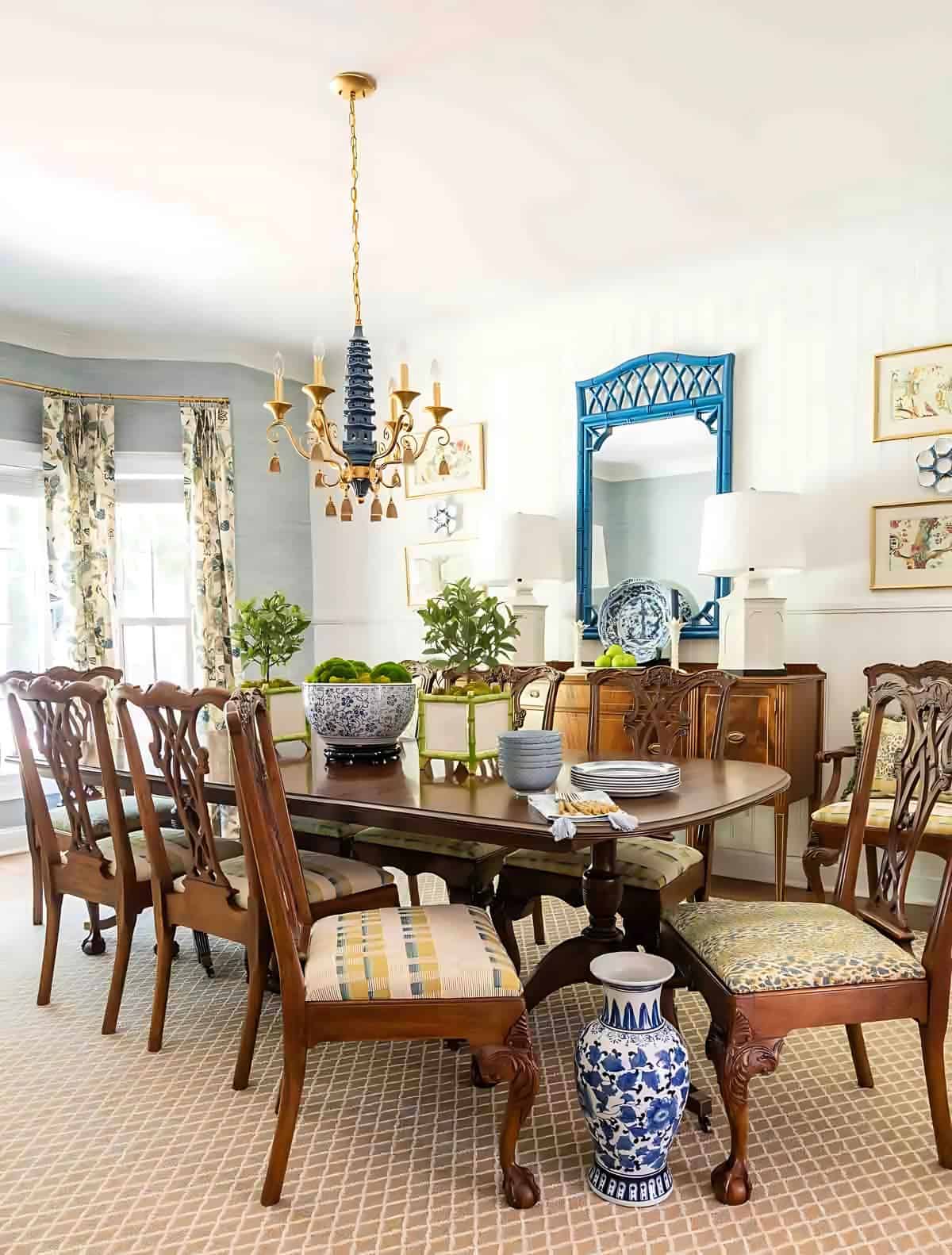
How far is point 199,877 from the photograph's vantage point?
2424mm

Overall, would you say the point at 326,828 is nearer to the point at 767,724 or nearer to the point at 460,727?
the point at 460,727

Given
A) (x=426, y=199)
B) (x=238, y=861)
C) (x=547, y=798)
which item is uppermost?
(x=426, y=199)

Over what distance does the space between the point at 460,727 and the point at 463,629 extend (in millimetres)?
259

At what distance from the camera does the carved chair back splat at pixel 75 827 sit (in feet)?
8.45

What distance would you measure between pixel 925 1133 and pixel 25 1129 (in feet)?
6.71

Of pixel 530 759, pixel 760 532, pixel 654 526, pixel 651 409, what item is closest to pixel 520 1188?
pixel 530 759

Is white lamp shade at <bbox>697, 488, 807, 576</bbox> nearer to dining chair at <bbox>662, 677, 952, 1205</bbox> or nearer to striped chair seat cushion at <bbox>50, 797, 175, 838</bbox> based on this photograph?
dining chair at <bbox>662, 677, 952, 1205</bbox>

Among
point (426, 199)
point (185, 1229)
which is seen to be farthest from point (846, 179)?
point (185, 1229)

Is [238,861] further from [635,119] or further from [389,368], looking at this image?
[389,368]

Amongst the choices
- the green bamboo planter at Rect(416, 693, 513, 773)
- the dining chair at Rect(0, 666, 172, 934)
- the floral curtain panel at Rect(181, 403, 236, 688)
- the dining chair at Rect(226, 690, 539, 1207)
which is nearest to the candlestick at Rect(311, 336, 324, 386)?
the green bamboo planter at Rect(416, 693, 513, 773)

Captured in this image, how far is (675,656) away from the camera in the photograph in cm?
417

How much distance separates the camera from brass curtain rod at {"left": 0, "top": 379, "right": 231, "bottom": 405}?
5.02 meters

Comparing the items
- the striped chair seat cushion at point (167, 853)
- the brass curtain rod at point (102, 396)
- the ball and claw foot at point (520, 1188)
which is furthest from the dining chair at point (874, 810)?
the brass curtain rod at point (102, 396)

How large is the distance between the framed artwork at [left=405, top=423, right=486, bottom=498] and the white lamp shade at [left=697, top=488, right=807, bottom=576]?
5.54 feet
